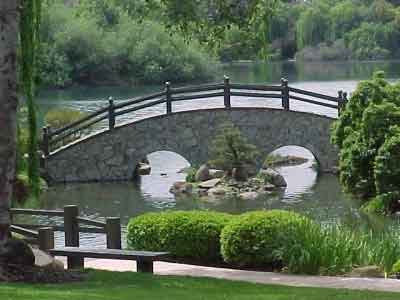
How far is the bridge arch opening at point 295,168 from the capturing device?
102 ft

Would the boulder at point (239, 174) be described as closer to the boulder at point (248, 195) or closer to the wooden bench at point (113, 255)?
the boulder at point (248, 195)

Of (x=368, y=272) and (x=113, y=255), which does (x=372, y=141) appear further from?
(x=113, y=255)

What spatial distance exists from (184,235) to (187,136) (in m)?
17.7

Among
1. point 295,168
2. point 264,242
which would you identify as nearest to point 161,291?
point 264,242

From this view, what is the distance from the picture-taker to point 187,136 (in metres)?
33.6

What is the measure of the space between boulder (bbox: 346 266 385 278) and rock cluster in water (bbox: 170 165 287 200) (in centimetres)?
1519

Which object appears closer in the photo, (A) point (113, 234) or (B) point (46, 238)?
(A) point (113, 234)

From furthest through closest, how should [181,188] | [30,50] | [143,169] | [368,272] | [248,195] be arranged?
[143,169] < [181,188] < [248,195] < [30,50] < [368,272]

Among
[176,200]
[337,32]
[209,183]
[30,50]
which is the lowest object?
[176,200]

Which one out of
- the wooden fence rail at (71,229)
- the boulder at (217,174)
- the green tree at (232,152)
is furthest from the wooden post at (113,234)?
the boulder at (217,174)

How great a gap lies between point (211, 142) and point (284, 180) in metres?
2.64

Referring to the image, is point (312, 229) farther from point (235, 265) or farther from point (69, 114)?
point (69, 114)

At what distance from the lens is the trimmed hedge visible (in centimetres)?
1495

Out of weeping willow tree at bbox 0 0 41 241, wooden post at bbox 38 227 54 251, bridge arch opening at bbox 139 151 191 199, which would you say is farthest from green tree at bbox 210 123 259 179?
weeping willow tree at bbox 0 0 41 241
